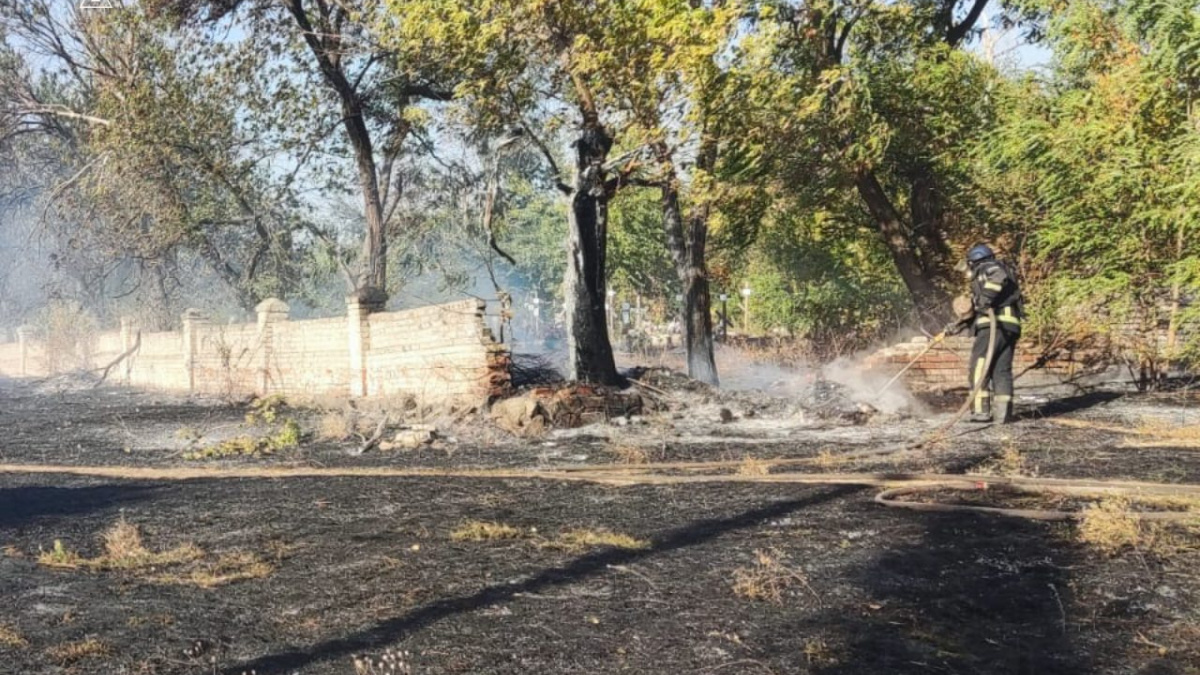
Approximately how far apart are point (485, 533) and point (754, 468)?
2.77 meters

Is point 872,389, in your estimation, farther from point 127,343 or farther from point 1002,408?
point 127,343

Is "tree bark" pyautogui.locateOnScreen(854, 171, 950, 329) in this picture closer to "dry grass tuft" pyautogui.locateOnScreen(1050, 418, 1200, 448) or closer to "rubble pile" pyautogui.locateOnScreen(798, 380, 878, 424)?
"rubble pile" pyautogui.locateOnScreen(798, 380, 878, 424)

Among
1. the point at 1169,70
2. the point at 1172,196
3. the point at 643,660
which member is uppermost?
the point at 1169,70

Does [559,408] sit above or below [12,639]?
above

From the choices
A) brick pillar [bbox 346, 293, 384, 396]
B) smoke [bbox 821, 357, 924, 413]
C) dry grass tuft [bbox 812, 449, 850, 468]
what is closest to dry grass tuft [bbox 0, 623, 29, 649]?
dry grass tuft [bbox 812, 449, 850, 468]

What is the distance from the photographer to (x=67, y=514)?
626cm

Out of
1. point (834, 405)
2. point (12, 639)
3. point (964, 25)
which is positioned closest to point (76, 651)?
point (12, 639)

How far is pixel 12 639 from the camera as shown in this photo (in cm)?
344

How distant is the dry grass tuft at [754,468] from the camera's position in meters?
6.80

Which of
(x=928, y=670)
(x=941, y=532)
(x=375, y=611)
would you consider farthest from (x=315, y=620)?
(x=941, y=532)

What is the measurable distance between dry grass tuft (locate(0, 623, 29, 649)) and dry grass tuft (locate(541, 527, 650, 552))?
241 cm

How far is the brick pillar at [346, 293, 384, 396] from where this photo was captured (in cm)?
1365

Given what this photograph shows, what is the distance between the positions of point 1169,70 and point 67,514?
37.1 ft

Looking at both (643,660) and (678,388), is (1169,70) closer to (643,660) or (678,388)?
(678,388)
